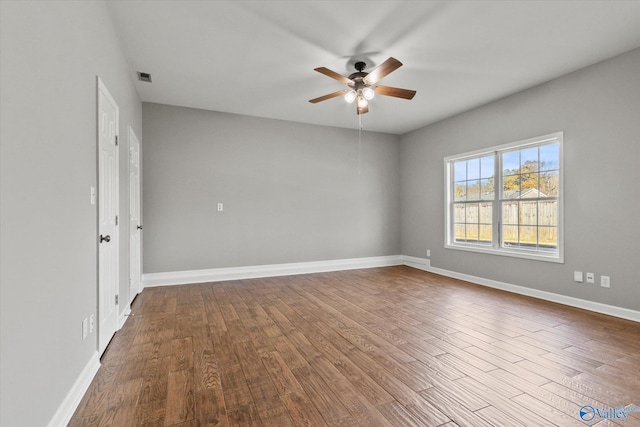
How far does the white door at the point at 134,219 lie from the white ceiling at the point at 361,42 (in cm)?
93

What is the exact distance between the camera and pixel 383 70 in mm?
3018

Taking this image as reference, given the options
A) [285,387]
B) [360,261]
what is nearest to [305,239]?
[360,261]

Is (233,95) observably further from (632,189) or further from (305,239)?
(632,189)

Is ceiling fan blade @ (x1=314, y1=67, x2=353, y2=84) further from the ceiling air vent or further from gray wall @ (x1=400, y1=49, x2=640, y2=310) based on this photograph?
gray wall @ (x1=400, y1=49, x2=640, y2=310)

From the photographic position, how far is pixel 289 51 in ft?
10.5

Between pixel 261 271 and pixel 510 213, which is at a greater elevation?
pixel 510 213

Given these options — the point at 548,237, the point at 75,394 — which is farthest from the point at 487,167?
the point at 75,394

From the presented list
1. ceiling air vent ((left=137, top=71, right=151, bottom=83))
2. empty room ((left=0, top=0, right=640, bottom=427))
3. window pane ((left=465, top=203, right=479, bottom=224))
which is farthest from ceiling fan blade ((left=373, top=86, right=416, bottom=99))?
ceiling air vent ((left=137, top=71, right=151, bottom=83))

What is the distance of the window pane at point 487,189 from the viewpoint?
4816 millimetres

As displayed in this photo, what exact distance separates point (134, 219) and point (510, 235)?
17.3 feet

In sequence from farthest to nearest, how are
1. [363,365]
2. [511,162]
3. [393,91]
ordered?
1. [511,162]
2. [393,91]
3. [363,365]

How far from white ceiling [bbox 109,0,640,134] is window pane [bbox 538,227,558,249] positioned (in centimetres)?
194

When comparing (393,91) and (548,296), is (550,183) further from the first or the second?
(393,91)

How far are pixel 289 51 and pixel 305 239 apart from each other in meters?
3.38
